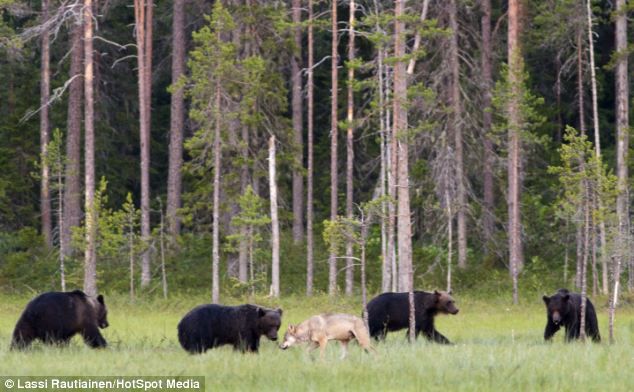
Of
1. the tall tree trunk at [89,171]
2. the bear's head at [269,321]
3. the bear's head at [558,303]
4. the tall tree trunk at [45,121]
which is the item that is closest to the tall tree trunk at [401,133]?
the bear's head at [558,303]

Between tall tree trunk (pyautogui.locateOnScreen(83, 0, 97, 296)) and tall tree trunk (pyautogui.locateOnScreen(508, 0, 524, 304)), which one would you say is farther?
tall tree trunk (pyautogui.locateOnScreen(83, 0, 97, 296))

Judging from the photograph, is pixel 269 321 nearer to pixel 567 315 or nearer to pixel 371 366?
pixel 371 366

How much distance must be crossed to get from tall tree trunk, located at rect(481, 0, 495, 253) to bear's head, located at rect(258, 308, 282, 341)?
2119cm

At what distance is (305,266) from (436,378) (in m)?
27.0

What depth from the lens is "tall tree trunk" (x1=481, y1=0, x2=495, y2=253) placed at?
127 feet

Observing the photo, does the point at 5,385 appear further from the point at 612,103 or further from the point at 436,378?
the point at 612,103

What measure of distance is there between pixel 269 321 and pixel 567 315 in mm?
5701

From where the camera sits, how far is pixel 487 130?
39.9m

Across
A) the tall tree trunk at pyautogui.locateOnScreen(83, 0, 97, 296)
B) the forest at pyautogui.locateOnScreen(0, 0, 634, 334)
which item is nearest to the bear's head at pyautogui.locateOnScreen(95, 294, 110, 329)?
the forest at pyautogui.locateOnScreen(0, 0, 634, 334)

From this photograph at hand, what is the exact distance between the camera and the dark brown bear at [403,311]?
2147 cm

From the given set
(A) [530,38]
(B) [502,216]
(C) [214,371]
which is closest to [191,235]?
(B) [502,216]

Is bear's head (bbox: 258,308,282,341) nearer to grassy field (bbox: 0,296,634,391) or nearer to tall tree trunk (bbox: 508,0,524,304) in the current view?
grassy field (bbox: 0,296,634,391)

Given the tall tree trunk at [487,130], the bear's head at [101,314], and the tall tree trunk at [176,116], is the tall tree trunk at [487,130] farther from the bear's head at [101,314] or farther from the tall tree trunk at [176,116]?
the bear's head at [101,314]

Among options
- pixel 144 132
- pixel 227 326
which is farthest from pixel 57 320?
pixel 144 132
